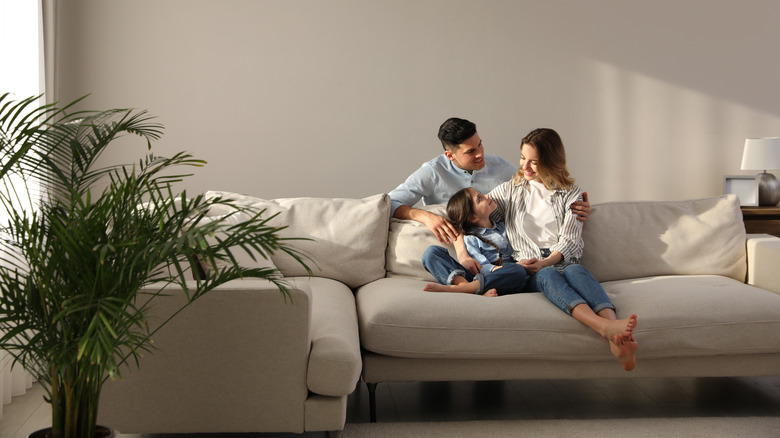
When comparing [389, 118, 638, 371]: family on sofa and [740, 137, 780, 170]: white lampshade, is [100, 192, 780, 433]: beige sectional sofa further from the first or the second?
[740, 137, 780, 170]: white lampshade

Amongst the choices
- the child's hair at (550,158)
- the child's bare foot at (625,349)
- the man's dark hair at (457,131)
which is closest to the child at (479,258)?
the child's hair at (550,158)

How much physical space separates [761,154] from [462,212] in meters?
2.32

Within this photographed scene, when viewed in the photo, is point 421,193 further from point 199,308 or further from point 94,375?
point 94,375

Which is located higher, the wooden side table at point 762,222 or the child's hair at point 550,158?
the child's hair at point 550,158

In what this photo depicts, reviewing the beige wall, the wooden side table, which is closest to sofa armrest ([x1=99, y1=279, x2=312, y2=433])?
the beige wall

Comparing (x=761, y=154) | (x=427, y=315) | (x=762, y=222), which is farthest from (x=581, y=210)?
(x=761, y=154)

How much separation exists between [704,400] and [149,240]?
6.97 ft

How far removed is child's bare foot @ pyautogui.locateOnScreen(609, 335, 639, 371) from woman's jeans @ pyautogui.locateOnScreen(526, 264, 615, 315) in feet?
Result: 0.51

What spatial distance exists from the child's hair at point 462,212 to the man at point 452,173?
12 cm

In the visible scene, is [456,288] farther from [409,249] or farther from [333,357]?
[333,357]

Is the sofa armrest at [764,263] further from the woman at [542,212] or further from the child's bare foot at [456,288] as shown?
the child's bare foot at [456,288]

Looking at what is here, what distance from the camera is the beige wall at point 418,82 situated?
4.24 metres

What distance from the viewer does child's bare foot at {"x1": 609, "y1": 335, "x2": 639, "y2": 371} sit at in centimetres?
239

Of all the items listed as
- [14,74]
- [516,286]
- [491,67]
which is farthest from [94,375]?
[491,67]
